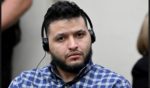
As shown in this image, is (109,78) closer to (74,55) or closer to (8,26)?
(74,55)

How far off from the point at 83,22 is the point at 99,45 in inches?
26.2

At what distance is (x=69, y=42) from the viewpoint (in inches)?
57.1

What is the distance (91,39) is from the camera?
1.53 m

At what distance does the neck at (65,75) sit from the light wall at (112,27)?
0.62 m

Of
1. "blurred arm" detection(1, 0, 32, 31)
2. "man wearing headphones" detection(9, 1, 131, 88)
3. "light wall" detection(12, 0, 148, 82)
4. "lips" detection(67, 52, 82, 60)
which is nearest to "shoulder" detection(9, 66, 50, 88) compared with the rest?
"man wearing headphones" detection(9, 1, 131, 88)

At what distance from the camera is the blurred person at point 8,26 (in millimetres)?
1767

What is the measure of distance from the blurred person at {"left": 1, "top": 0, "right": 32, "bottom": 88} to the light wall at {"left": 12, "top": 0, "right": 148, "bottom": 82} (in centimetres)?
23

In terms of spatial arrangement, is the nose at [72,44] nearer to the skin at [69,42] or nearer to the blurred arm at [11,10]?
the skin at [69,42]

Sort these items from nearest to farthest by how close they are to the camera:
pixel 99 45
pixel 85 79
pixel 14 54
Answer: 1. pixel 85 79
2. pixel 99 45
3. pixel 14 54

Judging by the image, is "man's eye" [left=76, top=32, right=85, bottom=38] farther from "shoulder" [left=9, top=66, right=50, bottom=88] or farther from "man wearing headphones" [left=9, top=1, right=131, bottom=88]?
"shoulder" [left=9, top=66, right=50, bottom=88]

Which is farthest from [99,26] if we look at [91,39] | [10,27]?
[91,39]

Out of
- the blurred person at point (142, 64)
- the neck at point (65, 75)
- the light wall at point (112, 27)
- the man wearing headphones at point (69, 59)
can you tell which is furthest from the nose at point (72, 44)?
the light wall at point (112, 27)

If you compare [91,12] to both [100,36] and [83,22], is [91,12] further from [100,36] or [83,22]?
[83,22]

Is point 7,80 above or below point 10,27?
below
